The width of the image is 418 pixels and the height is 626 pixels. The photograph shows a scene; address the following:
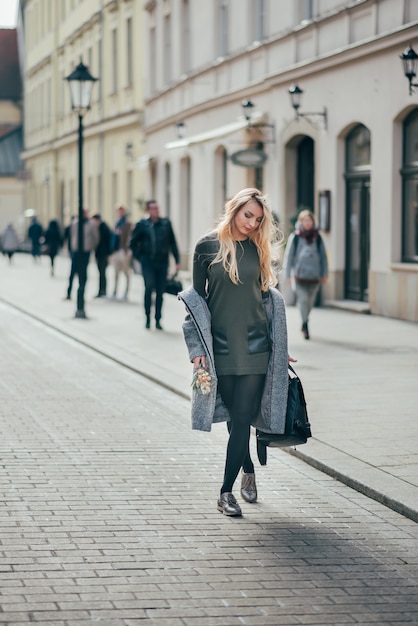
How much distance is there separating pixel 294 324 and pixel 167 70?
17.7m

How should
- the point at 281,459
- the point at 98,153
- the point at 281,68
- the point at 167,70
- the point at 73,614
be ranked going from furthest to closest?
the point at 98,153 → the point at 167,70 → the point at 281,68 → the point at 281,459 → the point at 73,614

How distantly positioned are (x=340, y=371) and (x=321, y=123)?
10305 mm

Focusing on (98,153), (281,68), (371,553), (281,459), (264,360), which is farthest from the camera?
(98,153)

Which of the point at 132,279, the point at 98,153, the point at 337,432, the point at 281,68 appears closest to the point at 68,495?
the point at 337,432

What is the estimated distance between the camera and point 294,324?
19.3 meters

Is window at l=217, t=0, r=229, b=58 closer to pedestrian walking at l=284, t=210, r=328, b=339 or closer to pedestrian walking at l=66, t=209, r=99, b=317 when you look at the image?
pedestrian walking at l=66, t=209, r=99, b=317

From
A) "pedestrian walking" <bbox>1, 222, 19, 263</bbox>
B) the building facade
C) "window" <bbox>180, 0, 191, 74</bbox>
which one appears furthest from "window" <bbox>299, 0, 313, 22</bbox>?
the building facade

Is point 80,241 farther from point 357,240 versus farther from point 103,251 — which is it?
point 357,240

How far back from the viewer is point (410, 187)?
20.1 meters

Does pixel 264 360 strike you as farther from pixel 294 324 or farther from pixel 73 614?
pixel 294 324

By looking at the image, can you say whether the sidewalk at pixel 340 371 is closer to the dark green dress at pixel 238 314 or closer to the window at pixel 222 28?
the dark green dress at pixel 238 314

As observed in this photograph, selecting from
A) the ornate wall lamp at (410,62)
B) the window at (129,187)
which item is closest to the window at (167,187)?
the window at (129,187)

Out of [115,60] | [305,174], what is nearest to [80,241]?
[305,174]

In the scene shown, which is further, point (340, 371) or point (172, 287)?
point (172, 287)
